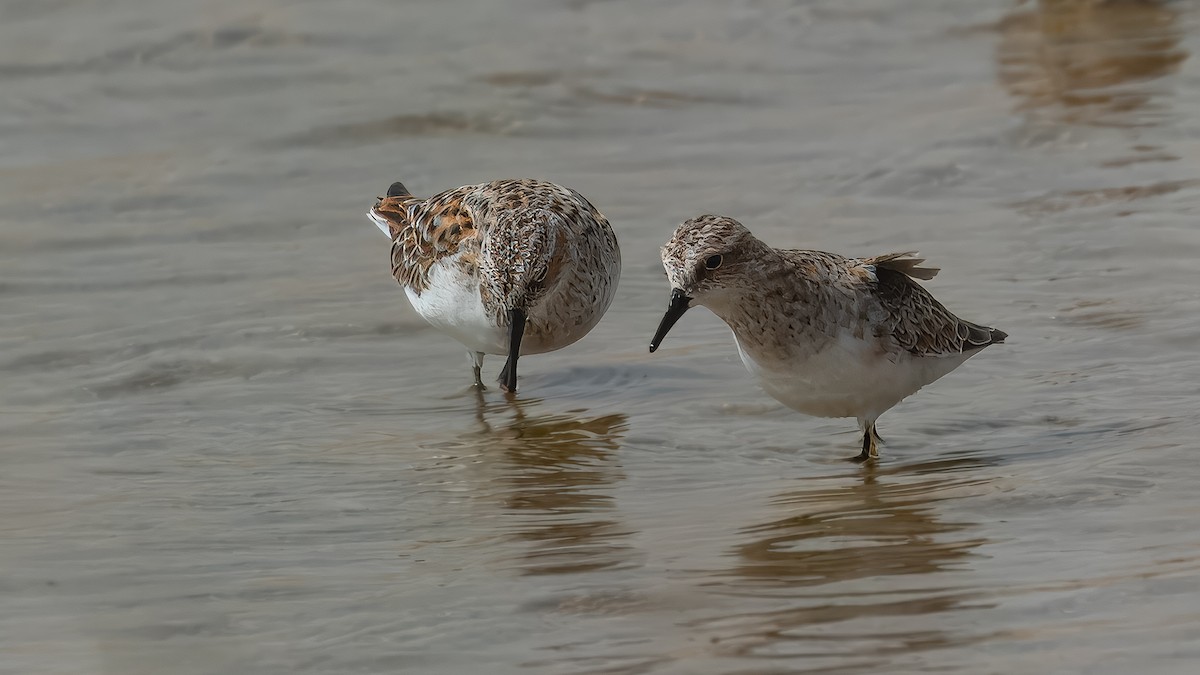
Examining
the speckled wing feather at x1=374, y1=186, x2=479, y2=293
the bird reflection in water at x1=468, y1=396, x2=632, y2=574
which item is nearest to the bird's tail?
the bird reflection in water at x1=468, y1=396, x2=632, y2=574

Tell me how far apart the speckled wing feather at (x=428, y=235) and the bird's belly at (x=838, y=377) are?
207 cm

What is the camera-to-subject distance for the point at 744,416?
272 inches

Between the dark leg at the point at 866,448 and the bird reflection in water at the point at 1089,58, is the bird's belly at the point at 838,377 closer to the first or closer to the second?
the dark leg at the point at 866,448

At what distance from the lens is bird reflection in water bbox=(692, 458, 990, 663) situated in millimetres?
4234

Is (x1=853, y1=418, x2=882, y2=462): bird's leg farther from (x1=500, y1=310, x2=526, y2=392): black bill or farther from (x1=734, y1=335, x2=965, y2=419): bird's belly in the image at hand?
(x1=500, y1=310, x2=526, y2=392): black bill

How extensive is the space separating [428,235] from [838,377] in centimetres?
280

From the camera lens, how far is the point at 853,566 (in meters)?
4.86

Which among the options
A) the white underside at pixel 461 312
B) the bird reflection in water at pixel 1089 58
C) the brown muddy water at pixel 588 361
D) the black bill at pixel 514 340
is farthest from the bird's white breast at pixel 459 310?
the bird reflection in water at pixel 1089 58

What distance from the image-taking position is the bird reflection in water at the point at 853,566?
4.23 metres

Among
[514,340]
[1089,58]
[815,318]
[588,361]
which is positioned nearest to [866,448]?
[815,318]

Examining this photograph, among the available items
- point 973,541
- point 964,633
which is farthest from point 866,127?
point 964,633

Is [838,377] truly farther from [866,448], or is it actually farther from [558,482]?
[558,482]

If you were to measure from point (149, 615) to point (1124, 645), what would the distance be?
8.94 feet

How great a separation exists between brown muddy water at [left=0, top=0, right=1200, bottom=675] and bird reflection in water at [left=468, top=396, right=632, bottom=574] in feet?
0.09
